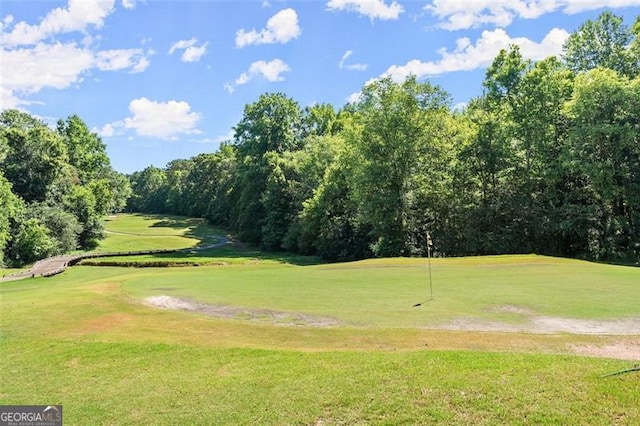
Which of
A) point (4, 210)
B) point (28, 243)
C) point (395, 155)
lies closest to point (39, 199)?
point (28, 243)

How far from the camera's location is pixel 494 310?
12.2 m

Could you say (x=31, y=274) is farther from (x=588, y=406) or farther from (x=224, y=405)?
(x=588, y=406)

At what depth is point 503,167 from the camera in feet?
122

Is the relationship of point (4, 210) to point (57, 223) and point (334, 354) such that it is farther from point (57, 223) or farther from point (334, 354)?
point (334, 354)

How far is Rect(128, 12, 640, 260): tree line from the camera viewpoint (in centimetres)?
3209

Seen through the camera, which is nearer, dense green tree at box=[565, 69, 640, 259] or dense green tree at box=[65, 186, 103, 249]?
dense green tree at box=[565, 69, 640, 259]

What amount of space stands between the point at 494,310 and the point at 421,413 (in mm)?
Result: 6194

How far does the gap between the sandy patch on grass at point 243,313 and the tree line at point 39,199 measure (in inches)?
1084

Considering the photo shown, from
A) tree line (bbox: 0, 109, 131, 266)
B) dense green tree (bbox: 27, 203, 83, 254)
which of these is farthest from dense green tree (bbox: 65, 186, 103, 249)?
dense green tree (bbox: 27, 203, 83, 254)

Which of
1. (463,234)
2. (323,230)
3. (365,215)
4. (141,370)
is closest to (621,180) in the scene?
(463,234)

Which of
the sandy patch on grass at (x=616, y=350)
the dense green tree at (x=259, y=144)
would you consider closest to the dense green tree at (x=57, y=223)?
the dense green tree at (x=259, y=144)

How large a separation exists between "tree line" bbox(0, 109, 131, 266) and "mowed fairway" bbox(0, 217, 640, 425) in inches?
1138

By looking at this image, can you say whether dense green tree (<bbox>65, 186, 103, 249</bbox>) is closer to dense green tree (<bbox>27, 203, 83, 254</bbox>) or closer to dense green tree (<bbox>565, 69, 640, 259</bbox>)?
dense green tree (<bbox>27, 203, 83, 254</bbox>)

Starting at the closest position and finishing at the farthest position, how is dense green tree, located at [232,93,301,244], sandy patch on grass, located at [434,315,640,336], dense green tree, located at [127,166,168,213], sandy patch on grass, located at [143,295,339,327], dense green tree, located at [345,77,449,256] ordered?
sandy patch on grass, located at [434,315,640,336], sandy patch on grass, located at [143,295,339,327], dense green tree, located at [345,77,449,256], dense green tree, located at [232,93,301,244], dense green tree, located at [127,166,168,213]
